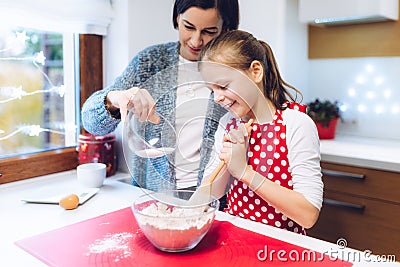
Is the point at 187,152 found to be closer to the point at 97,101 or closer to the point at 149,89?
the point at 149,89

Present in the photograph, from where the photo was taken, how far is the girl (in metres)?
0.97

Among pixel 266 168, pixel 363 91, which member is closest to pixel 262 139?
pixel 266 168

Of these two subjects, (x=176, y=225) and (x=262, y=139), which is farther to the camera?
(x=262, y=139)

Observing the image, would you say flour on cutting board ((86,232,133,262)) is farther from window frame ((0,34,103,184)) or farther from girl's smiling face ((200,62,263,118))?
window frame ((0,34,103,184))

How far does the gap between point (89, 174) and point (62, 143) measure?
1.27 feet

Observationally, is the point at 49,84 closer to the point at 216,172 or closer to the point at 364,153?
the point at 216,172

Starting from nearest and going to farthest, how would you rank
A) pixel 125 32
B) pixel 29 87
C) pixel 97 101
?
pixel 97 101 < pixel 29 87 < pixel 125 32

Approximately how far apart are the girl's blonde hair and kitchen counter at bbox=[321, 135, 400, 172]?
2.87ft

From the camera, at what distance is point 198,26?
4.07 feet

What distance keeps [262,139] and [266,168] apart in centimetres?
8

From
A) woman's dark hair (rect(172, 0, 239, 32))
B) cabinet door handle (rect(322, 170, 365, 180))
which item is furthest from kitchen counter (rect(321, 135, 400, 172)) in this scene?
woman's dark hair (rect(172, 0, 239, 32))

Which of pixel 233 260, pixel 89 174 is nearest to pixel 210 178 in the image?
pixel 233 260

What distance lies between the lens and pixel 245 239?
3.21 ft

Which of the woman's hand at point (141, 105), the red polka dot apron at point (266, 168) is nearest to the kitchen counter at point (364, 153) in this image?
the red polka dot apron at point (266, 168)
